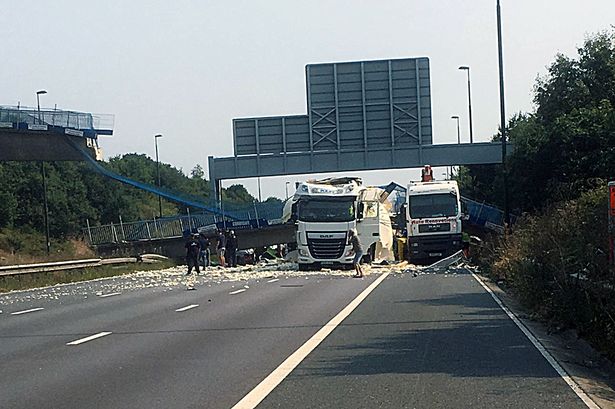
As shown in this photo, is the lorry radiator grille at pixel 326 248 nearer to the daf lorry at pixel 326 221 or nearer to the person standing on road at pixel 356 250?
the daf lorry at pixel 326 221

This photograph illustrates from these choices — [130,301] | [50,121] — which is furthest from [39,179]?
[130,301]

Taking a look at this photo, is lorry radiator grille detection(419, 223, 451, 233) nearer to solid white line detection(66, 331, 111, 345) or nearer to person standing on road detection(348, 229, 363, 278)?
person standing on road detection(348, 229, 363, 278)

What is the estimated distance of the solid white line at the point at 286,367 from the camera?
9.80m

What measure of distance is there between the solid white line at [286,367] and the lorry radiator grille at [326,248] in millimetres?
20850

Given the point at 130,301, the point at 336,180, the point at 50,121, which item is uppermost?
the point at 50,121

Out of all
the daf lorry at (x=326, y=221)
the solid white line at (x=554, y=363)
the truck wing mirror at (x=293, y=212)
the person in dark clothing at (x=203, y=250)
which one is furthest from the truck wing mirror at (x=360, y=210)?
the solid white line at (x=554, y=363)

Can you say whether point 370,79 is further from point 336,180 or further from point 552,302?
point 552,302

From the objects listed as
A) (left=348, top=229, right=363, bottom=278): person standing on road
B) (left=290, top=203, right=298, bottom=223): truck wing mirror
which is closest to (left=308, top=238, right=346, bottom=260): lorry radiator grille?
(left=348, top=229, right=363, bottom=278): person standing on road

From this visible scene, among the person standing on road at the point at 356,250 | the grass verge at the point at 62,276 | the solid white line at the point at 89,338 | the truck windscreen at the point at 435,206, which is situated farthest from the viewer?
the truck windscreen at the point at 435,206

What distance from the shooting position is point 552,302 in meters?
15.9

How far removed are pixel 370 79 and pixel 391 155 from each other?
4090mm

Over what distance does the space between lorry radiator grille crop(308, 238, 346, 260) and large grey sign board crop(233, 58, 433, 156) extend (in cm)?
1128

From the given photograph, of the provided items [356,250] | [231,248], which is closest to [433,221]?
[356,250]

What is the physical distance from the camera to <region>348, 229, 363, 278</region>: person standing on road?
35281mm
